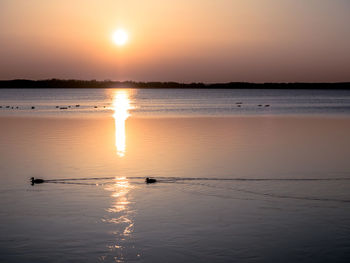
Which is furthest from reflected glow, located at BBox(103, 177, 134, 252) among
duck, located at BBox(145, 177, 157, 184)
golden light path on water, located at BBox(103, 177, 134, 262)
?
duck, located at BBox(145, 177, 157, 184)

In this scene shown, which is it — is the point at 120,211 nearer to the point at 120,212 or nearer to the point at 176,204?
the point at 120,212

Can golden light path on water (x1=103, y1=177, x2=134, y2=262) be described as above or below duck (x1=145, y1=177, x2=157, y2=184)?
below

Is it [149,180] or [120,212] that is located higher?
[149,180]

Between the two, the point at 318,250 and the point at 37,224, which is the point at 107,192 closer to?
the point at 37,224

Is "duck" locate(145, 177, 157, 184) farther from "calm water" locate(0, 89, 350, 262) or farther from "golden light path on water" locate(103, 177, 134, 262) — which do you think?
"golden light path on water" locate(103, 177, 134, 262)

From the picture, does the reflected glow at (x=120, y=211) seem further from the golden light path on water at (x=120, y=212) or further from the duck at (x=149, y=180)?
the duck at (x=149, y=180)

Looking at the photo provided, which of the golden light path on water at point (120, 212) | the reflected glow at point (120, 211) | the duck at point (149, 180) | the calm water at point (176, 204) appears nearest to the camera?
the calm water at point (176, 204)

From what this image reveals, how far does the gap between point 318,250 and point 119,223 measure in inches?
217

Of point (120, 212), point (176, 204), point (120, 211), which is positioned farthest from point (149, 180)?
point (120, 212)

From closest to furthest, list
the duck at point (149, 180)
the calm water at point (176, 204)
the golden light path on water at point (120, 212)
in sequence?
the calm water at point (176, 204), the golden light path on water at point (120, 212), the duck at point (149, 180)

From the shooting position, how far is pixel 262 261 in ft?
34.8

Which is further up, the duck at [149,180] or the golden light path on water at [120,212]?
the duck at [149,180]

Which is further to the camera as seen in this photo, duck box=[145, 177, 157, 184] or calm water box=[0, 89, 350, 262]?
duck box=[145, 177, 157, 184]

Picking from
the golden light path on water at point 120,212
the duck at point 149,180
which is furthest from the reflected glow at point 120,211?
the duck at point 149,180
